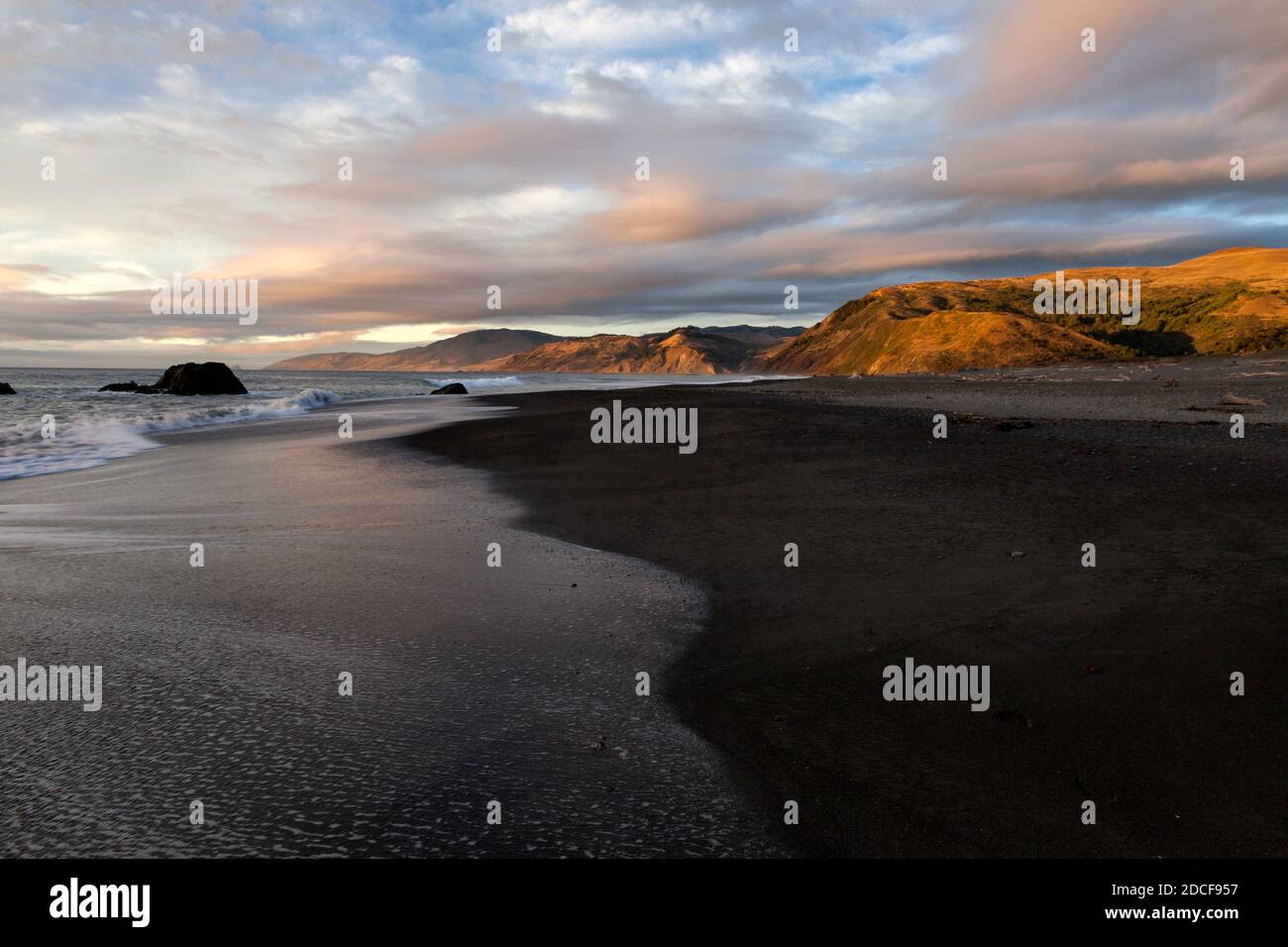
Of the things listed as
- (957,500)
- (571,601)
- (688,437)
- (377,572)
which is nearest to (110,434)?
(688,437)

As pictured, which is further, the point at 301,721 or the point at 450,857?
the point at 301,721

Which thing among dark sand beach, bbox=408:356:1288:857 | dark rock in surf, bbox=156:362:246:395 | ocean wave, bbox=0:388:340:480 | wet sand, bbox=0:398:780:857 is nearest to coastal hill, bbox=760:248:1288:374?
dark rock in surf, bbox=156:362:246:395

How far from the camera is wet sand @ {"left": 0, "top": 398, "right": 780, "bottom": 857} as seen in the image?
134 inches

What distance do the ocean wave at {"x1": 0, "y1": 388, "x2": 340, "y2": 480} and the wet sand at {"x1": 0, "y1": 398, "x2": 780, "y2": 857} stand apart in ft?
33.8

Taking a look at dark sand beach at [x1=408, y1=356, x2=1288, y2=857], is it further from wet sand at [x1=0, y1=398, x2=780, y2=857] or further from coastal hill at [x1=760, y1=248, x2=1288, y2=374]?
coastal hill at [x1=760, y1=248, x2=1288, y2=374]

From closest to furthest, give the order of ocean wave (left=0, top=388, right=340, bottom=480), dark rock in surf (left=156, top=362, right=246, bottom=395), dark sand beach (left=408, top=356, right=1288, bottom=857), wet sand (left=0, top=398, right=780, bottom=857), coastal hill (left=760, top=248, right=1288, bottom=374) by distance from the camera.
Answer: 1. wet sand (left=0, top=398, right=780, bottom=857)
2. dark sand beach (left=408, top=356, right=1288, bottom=857)
3. ocean wave (left=0, top=388, right=340, bottom=480)
4. dark rock in surf (left=156, top=362, right=246, bottom=395)
5. coastal hill (left=760, top=248, right=1288, bottom=374)

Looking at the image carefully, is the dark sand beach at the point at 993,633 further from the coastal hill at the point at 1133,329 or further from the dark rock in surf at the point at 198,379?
the coastal hill at the point at 1133,329

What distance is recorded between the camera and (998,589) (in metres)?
6.75

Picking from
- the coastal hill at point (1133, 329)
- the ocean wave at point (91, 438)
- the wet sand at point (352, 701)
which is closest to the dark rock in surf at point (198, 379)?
the ocean wave at point (91, 438)

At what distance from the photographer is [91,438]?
25.3 metres

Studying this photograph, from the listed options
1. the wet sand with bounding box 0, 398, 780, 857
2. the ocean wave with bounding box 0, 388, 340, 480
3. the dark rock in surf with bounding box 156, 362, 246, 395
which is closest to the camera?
the wet sand with bounding box 0, 398, 780, 857

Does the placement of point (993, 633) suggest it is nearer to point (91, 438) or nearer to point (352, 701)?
point (352, 701)

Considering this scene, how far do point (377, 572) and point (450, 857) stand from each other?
534cm
